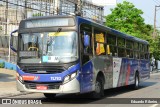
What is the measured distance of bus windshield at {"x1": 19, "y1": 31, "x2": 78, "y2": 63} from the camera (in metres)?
13.0

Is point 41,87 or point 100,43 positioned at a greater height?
point 100,43

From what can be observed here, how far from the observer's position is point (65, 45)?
43.0 feet

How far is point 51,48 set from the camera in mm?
13180

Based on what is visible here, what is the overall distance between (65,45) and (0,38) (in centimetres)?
2911

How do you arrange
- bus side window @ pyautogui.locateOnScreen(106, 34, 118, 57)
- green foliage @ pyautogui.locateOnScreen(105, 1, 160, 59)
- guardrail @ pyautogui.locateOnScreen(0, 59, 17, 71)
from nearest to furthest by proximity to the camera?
1. bus side window @ pyautogui.locateOnScreen(106, 34, 118, 57)
2. guardrail @ pyautogui.locateOnScreen(0, 59, 17, 71)
3. green foliage @ pyautogui.locateOnScreen(105, 1, 160, 59)

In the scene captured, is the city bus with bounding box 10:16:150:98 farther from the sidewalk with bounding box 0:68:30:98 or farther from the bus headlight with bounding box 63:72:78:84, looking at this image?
the sidewalk with bounding box 0:68:30:98

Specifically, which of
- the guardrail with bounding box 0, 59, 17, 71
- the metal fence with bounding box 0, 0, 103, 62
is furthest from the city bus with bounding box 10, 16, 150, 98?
the metal fence with bounding box 0, 0, 103, 62

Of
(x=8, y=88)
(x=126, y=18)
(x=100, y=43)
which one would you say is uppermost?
(x=126, y=18)

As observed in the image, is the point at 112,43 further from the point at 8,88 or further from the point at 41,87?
the point at 8,88

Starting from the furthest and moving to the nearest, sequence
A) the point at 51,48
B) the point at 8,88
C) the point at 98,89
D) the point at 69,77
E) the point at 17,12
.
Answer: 1. the point at 17,12
2. the point at 8,88
3. the point at 98,89
4. the point at 51,48
5. the point at 69,77

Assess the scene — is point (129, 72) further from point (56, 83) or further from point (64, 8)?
point (64, 8)

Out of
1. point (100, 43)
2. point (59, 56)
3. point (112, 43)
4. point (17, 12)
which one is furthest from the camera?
point (17, 12)

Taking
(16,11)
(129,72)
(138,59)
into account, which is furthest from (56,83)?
(16,11)

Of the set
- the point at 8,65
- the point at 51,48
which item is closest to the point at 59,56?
the point at 51,48
